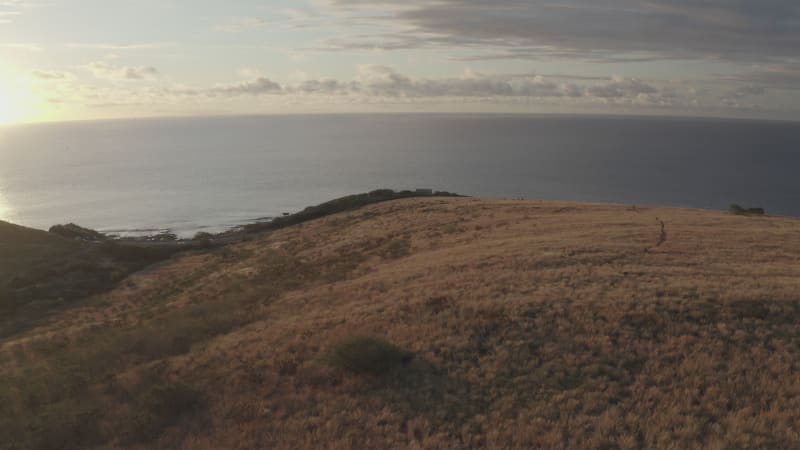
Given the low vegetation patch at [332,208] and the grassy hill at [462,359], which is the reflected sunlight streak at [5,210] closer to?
the low vegetation patch at [332,208]

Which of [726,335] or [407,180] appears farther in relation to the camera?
[407,180]

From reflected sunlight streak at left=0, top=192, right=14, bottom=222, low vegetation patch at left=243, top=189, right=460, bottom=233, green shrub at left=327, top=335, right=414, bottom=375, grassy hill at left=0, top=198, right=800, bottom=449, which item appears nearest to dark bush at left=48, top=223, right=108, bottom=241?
low vegetation patch at left=243, top=189, right=460, bottom=233

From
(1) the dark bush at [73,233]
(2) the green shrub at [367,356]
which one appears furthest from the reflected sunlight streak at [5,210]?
(2) the green shrub at [367,356]

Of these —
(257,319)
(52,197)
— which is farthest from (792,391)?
(52,197)

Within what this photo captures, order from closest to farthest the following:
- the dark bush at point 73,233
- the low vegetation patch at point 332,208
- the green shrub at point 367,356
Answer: the green shrub at point 367,356
the low vegetation patch at point 332,208
the dark bush at point 73,233

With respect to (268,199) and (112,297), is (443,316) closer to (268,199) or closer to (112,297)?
(112,297)

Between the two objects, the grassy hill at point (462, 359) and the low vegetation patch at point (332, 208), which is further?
the low vegetation patch at point (332, 208)
